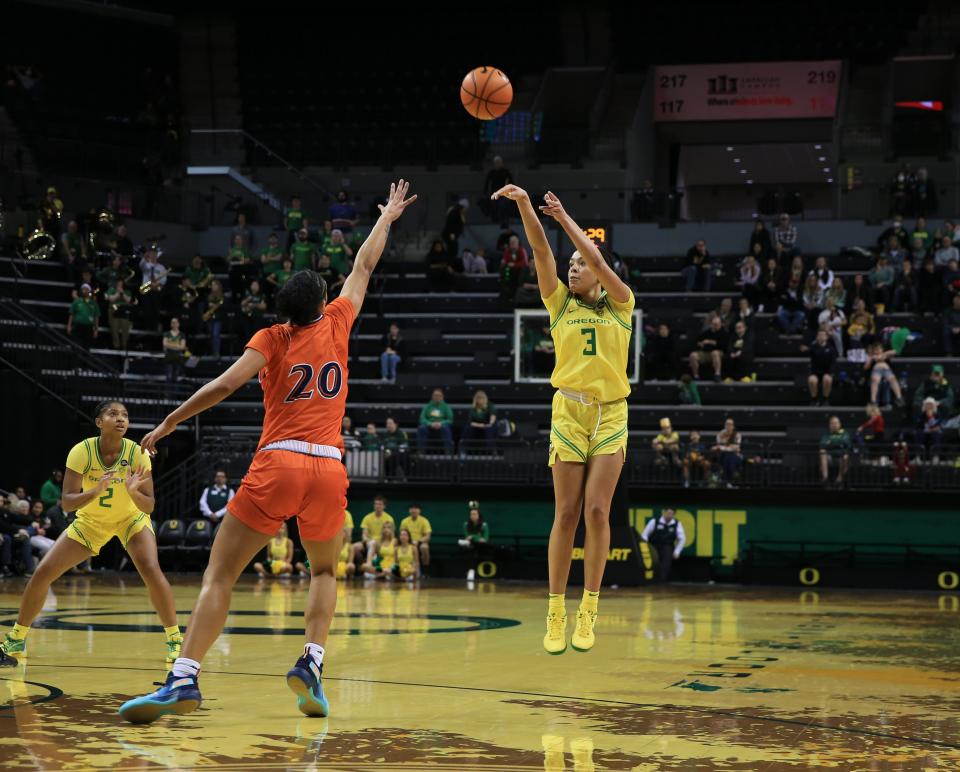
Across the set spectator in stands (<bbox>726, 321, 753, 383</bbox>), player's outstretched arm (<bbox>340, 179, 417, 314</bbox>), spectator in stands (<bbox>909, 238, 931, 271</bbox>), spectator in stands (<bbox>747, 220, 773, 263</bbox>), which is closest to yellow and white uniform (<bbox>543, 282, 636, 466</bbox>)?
player's outstretched arm (<bbox>340, 179, 417, 314</bbox>)

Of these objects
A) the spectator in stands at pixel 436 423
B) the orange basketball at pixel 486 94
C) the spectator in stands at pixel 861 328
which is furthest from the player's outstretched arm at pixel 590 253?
the spectator in stands at pixel 861 328

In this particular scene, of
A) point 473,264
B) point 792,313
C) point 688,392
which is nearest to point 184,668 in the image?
point 688,392

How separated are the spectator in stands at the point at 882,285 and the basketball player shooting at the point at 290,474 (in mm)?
22862

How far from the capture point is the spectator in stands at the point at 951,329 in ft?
90.1

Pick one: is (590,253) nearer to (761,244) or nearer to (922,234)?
(761,244)

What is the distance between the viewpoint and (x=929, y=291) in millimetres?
28516

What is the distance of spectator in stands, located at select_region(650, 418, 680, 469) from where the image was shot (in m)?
24.7

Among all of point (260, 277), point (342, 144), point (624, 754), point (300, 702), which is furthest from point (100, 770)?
point (342, 144)

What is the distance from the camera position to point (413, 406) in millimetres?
28812

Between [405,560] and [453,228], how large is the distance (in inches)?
418

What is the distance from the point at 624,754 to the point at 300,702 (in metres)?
1.81

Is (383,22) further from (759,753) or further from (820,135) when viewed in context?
(759,753)

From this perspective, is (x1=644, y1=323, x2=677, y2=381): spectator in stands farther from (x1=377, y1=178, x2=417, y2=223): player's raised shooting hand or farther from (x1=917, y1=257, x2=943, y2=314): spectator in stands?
(x1=377, y1=178, x2=417, y2=223): player's raised shooting hand

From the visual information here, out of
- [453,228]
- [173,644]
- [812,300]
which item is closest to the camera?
[173,644]
